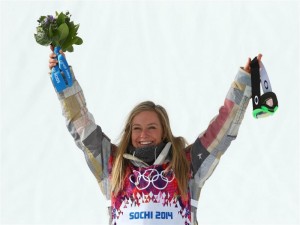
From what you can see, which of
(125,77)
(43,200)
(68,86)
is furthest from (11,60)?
(68,86)

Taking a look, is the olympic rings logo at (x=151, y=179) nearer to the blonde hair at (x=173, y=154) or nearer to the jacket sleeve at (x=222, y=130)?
the blonde hair at (x=173, y=154)

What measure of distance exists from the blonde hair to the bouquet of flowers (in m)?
0.33

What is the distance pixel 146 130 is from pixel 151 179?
9.1 inches

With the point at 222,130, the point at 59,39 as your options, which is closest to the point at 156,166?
the point at 222,130

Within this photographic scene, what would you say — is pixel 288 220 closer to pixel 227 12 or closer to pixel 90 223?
pixel 90 223

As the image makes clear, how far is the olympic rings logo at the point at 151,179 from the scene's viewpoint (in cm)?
342

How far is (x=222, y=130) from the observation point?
11.3 ft

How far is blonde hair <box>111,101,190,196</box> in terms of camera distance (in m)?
3.44

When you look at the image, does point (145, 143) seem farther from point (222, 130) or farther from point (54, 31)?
point (54, 31)

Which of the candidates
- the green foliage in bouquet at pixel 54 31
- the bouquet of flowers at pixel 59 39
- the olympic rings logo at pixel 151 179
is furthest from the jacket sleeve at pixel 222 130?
the green foliage in bouquet at pixel 54 31

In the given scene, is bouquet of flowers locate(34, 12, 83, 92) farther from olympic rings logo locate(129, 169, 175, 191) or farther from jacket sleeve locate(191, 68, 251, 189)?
jacket sleeve locate(191, 68, 251, 189)

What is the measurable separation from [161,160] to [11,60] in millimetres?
3356

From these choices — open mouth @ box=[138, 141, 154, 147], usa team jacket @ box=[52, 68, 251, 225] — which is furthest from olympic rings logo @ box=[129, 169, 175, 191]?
open mouth @ box=[138, 141, 154, 147]

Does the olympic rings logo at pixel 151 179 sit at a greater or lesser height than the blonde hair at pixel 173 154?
lesser
